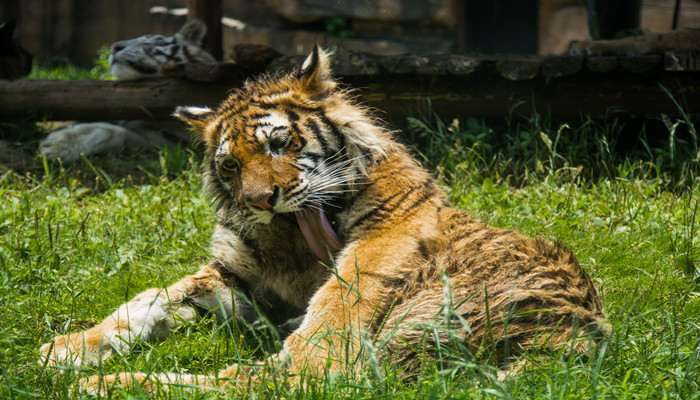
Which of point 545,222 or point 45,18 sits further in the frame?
point 45,18

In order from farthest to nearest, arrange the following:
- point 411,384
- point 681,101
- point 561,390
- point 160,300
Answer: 1. point 681,101
2. point 160,300
3. point 411,384
4. point 561,390

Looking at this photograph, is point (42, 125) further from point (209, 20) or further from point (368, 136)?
point (368, 136)

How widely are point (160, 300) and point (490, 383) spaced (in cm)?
168

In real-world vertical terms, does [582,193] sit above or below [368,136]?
below

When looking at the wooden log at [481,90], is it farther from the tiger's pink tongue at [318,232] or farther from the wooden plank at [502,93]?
the tiger's pink tongue at [318,232]

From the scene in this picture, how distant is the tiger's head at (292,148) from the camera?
2908 millimetres

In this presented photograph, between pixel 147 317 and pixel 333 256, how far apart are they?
895 millimetres

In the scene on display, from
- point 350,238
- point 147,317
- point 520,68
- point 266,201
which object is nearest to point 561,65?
point 520,68

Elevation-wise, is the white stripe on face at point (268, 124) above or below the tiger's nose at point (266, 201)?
above

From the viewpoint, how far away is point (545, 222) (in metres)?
4.28

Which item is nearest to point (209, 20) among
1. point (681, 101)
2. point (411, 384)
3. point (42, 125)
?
point (42, 125)

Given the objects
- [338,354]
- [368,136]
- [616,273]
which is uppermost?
[368,136]

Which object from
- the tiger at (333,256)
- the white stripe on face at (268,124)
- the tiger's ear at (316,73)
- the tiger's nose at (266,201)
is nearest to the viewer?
the tiger at (333,256)

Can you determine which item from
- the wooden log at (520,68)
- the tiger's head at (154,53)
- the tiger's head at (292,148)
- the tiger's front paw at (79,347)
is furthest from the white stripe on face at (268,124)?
the tiger's head at (154,53)
